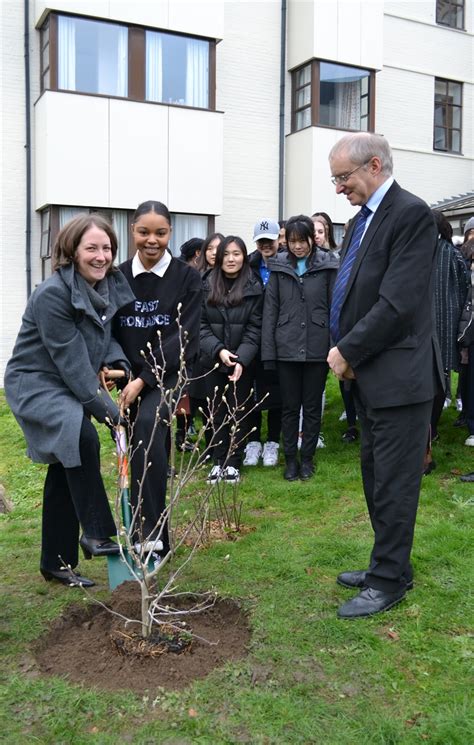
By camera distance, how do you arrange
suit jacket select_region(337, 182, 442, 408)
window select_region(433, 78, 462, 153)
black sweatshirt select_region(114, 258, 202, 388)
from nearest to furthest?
1. suit jacket select_region(337, 182, 442, 408)
2. black sweatshirt select_region(114, 258, 202, 388)
3. window select_region(433, 78, 462, 153)

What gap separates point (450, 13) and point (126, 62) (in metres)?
9.18

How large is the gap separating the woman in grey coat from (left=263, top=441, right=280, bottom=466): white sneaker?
3.19 metres

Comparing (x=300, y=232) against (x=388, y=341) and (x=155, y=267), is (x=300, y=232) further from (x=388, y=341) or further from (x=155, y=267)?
(x=388, y=341)

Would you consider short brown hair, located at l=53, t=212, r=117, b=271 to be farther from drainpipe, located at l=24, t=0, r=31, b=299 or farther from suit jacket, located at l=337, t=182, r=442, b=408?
drainpipe, located at l=24, t=0, r=31, b=299

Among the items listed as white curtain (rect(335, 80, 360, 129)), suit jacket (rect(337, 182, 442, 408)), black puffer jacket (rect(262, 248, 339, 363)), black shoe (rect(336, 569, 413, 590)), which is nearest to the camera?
suit jacket (rect(337, 182, 442, 408))

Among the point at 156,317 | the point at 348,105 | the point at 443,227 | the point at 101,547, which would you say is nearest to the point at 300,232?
the point at 443,227

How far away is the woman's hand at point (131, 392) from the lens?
4375 mm

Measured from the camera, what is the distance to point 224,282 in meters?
7.05

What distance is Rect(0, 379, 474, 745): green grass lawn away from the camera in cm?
294

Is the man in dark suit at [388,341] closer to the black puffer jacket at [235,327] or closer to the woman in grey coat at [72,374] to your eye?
the woman in grey coat at [72,374]

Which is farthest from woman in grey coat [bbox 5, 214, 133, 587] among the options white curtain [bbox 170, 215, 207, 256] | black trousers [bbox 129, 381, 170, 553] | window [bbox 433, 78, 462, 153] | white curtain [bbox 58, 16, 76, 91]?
window [bbox 433, 78, 462, 153]

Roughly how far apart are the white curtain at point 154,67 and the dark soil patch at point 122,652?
12500 mm

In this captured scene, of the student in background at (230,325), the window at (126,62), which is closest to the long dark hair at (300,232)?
the student in background at (230,325)

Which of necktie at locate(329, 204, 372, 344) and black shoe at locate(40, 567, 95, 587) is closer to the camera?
necktie at locate(329, 204, 372, 344)
